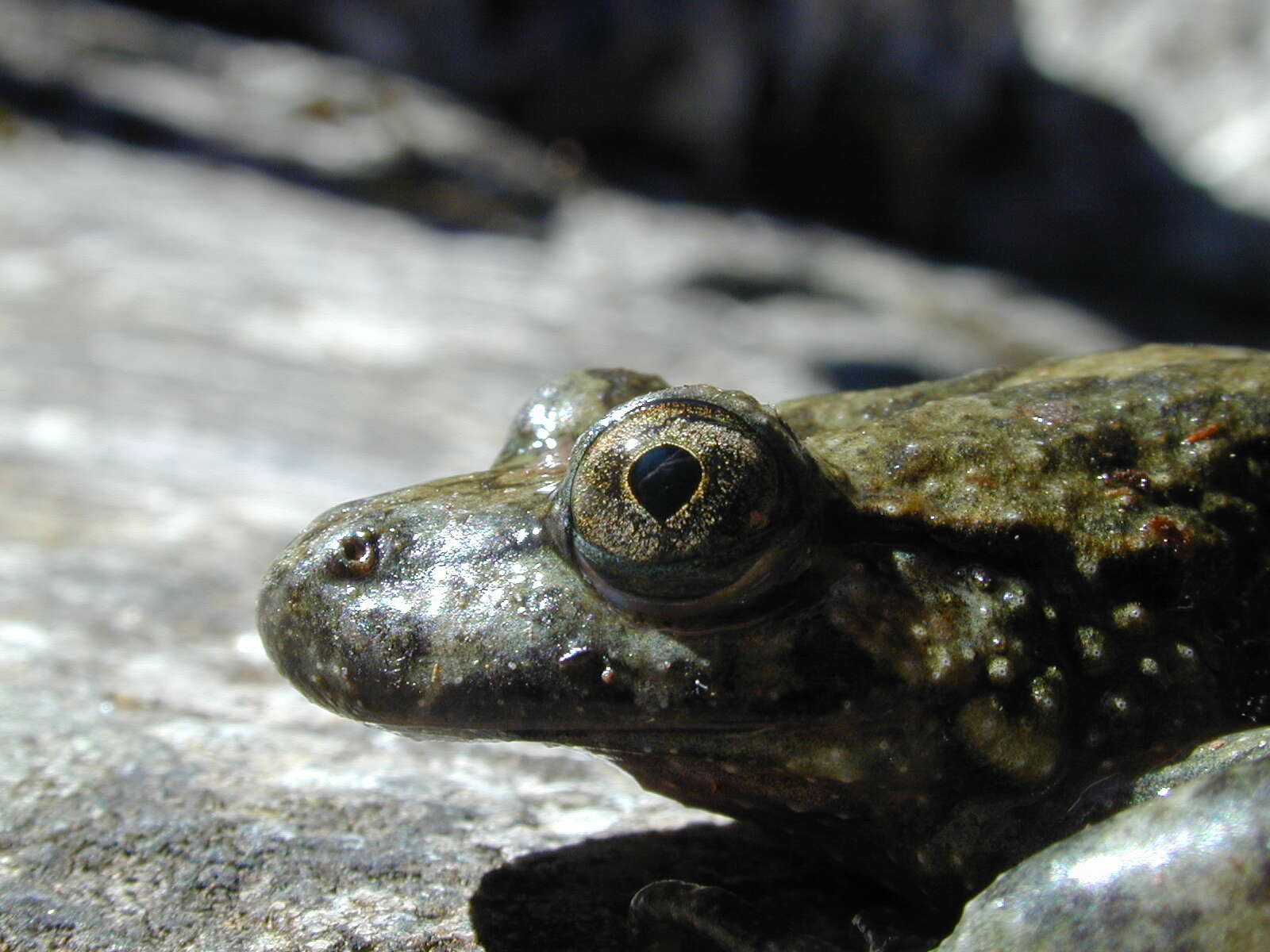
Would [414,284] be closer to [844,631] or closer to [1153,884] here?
[844,631]

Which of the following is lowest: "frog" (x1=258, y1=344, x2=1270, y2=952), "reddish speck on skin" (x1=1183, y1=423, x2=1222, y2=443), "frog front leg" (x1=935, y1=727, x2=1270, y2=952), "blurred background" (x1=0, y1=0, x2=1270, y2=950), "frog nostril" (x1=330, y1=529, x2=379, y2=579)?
"frog front leg" (x1=935, y1=727, x2=1270, y2=952)

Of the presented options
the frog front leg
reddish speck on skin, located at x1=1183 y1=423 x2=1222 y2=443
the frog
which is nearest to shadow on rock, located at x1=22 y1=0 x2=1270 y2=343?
reddish speck on skin, located at x1=1183 y1=423 x2=1222 y2=443

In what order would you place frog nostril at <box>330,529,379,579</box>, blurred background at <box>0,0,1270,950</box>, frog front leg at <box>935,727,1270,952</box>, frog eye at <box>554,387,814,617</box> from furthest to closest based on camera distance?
blurred background at <box>0,0,1270,950</box>
frog nostril at <box>330,529,379,579</box>
frog eye at <box>554,387,814,617</box>
frog front leg at <box>935,727,1270,952</box>

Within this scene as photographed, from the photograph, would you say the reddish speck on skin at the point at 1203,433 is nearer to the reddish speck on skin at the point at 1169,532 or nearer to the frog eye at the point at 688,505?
the reddish speck on skin at the point at 1169,532

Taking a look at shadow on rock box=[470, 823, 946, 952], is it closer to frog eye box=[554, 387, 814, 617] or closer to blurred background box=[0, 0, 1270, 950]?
blurred background box=[0, 0, 1270, 950]

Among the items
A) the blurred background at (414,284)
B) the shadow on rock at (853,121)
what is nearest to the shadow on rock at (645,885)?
the blurred background at (414,284)

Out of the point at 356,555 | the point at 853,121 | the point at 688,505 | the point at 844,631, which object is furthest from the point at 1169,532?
the point at 853,121

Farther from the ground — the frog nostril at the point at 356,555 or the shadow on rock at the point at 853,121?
the shadow on rock at the point at 853,121

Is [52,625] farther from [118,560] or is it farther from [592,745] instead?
[592,745]
